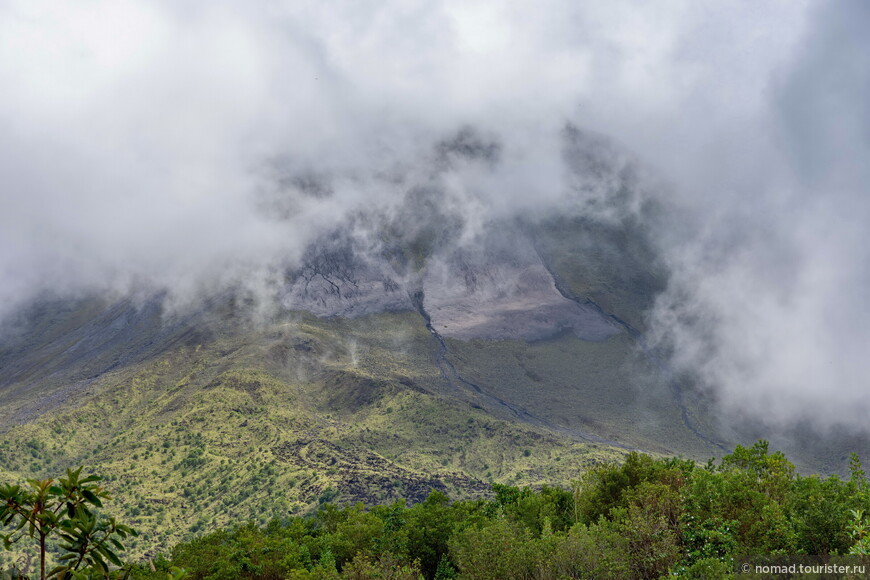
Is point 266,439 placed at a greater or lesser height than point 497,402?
lesser

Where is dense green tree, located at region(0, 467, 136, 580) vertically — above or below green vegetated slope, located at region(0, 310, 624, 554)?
below

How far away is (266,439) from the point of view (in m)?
131

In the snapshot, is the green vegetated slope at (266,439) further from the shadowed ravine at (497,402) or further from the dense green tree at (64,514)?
the dense green tree at (64,514)

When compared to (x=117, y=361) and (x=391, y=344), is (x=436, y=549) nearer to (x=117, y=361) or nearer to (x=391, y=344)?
(x=391, y=344)

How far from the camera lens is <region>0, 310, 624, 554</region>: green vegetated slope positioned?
4397 inches

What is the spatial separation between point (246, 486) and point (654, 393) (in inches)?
4721

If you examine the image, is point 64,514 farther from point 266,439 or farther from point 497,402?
point 497,402

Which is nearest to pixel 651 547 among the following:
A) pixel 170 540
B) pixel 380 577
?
pixel 380 577

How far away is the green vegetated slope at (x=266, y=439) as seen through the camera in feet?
366

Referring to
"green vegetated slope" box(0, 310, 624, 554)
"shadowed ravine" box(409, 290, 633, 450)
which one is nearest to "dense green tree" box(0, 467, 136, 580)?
"green vegetated slope" box(0, 310, 624, 554)

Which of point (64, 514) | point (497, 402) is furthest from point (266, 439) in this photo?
point (64, 514)

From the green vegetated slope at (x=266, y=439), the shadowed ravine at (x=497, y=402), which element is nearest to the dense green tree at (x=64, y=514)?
the green vegetated slope at (x=266, y=439)

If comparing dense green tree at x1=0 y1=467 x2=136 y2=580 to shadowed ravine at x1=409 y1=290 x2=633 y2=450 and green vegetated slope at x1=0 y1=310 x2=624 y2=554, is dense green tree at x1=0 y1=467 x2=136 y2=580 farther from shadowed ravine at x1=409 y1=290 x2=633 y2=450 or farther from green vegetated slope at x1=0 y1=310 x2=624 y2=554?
shadowed ravine at x1=409 y1=290 x2=633 y2=450

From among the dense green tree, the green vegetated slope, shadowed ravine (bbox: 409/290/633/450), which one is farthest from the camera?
shadowed ravine (bbox: 409/290/633/450)
